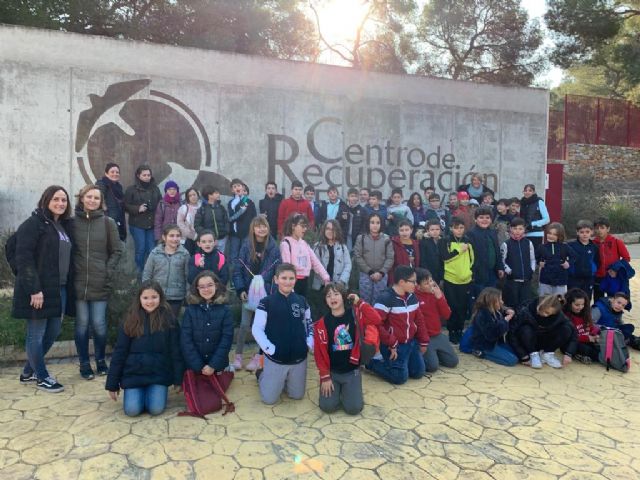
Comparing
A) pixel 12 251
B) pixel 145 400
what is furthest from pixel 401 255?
pixel 12 251

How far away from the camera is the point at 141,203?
21.9 ft

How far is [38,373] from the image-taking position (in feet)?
13.8

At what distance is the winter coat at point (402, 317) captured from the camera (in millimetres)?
4711

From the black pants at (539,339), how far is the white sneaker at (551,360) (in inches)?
1.7

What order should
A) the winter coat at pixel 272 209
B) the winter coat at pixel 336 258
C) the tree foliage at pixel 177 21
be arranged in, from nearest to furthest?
the winter coat at pixel 336 258 → the winter coat at pixel 272 209 → the tree foliage at pixel 177 21

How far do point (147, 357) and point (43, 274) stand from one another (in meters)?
1.11

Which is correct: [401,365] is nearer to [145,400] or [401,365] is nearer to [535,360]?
[535,360]

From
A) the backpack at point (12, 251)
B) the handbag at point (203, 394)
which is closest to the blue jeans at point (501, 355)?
the handbag at point (203, 394)

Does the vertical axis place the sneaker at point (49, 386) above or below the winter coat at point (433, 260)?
below

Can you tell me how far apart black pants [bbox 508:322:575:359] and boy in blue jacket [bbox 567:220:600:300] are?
3.93 ft

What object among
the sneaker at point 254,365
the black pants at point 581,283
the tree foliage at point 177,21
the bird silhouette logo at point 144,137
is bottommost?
the sneaker at point 254,365

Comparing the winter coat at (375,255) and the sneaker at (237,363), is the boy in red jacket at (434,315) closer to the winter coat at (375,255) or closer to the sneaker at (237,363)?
the winter coat at (375,255)

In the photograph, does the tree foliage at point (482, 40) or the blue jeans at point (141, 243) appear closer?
the blue jeans at point (141, 243)

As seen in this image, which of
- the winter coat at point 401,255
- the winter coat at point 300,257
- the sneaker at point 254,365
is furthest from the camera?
the winter coat at point 401,255
